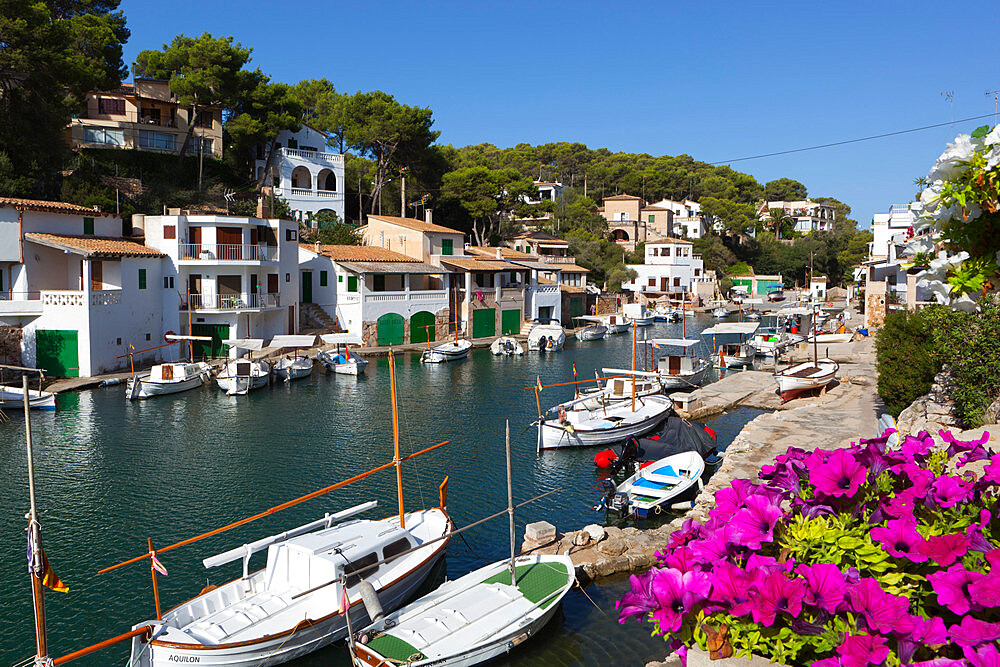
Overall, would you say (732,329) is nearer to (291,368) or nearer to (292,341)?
(292,341)

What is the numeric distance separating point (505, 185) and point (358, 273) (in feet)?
95.3

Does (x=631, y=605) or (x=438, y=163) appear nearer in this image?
(x=631, y=605)

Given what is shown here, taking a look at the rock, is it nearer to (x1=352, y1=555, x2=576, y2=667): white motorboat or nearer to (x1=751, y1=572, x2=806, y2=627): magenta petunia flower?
(x1=352, y1=555, x2=576, y2=667): white motorboat

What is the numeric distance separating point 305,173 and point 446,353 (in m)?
28.5

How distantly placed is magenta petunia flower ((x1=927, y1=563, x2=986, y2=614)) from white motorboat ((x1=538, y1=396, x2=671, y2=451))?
22.6m

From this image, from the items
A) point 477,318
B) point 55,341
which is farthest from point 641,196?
point 55,341

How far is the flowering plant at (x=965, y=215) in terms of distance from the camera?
5.37 m

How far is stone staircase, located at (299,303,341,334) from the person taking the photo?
5203cm

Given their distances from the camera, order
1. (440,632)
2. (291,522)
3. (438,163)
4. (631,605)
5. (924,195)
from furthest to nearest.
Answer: (438,163) → (291,522) → (440,632) → (924,195) → (631,605)

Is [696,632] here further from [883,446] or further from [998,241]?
[998,241]

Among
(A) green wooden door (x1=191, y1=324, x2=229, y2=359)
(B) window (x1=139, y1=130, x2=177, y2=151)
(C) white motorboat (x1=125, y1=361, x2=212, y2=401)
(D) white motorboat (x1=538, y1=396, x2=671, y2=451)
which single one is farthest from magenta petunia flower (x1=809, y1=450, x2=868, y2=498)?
(B) window (x1=139, y1=130, x2=177, y2=151)

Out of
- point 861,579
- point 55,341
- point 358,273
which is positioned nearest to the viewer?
point 861,579

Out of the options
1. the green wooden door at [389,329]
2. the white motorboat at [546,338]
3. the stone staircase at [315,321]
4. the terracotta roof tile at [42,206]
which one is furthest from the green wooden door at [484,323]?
the terracotta roof tile at [42,206]

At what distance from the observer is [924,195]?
5.78m
